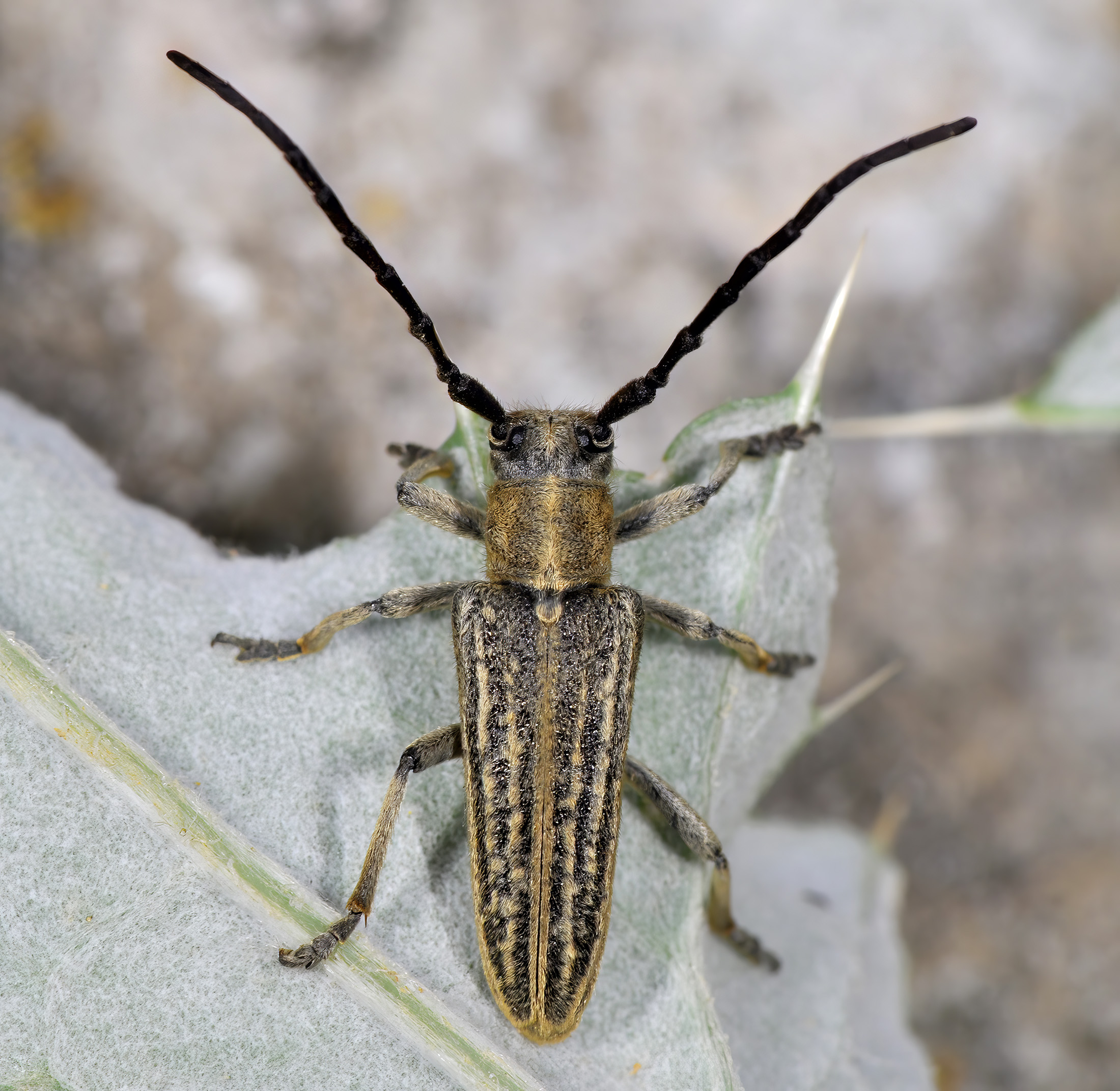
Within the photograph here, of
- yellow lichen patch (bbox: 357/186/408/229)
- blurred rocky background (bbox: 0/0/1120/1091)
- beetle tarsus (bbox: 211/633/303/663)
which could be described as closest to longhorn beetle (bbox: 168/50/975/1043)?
beetle tarsus (bbox: 211/633/303/663)

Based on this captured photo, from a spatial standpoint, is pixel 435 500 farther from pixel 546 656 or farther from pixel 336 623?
pixel 546 656

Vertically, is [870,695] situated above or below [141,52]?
below

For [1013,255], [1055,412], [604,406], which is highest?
[1013,255]

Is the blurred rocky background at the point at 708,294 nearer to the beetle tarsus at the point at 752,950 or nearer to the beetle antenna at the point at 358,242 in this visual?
the beetle antenna at the point at 358,242

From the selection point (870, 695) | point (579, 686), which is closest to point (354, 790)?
point (579, 686)

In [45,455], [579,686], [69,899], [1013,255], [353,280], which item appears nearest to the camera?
[69,899]

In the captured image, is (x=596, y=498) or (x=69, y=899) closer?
(x=69, y=899)

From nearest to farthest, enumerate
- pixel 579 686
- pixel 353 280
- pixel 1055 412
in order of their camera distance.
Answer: pixel 579 686
pixel 1055 412
pixel 353 280

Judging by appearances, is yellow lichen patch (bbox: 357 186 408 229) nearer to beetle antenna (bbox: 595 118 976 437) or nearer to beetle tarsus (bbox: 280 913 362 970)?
beetle antenna (bbox: 595 118 976 437)

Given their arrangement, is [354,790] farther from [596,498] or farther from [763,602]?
[763,602]

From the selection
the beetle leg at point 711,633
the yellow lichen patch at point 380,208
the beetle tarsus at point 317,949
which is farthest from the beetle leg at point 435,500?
the yellow lichen patch at point 380,208
